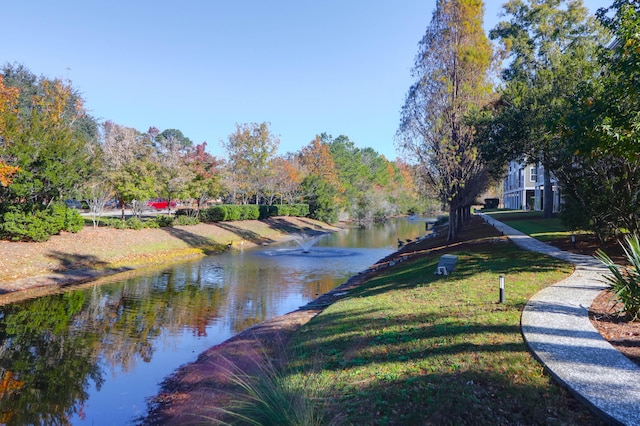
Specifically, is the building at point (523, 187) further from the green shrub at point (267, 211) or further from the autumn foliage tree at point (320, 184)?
the green shrub at point (267, 211)

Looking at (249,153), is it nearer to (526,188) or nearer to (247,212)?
(247,212)

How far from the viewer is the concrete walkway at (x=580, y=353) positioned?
188 inches

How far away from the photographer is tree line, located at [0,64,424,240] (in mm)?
20812

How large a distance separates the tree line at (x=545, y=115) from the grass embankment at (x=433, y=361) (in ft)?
14.5

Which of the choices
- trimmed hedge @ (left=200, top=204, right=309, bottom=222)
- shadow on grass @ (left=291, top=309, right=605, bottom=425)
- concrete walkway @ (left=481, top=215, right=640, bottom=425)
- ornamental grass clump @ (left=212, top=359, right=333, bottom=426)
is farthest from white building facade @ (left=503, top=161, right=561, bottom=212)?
ornamental grass clump @ (left=212, top=359, right=333, bottom=426)

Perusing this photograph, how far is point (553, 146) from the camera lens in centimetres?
1595

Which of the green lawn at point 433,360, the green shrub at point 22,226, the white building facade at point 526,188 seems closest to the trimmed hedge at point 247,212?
the green shrub at point 22,226

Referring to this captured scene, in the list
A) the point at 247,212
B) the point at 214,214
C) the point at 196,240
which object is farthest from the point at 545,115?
the point at 247,212

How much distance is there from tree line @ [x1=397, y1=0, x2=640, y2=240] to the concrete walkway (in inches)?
147

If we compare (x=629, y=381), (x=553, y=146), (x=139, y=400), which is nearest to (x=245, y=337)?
(x=139, y=400)

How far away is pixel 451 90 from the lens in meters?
21.8

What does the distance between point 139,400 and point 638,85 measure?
40.5ft

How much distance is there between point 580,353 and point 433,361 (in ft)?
7.17

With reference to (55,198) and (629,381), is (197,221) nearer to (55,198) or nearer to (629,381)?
(55,198)
